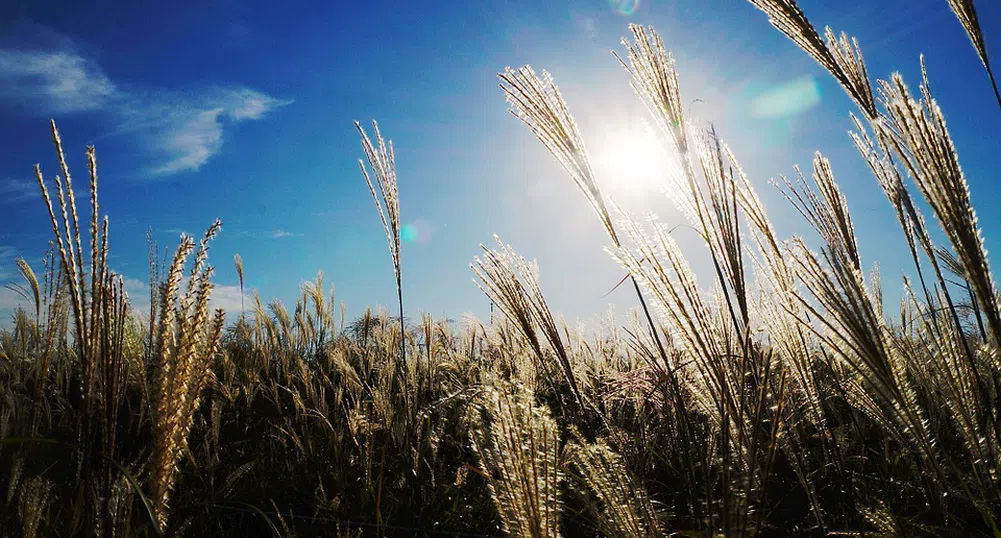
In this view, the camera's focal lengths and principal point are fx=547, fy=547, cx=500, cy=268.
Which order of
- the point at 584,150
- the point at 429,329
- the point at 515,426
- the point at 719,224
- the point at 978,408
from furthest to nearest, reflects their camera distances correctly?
the point at 429,329 → the point at 978,408 → the point at 584,150 → the point at 719,224 → the point at 515,426

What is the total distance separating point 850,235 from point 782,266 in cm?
56

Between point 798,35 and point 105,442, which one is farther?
point 798,35

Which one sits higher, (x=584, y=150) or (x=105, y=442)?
(x=584, y=150)

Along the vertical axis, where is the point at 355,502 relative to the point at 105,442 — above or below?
below

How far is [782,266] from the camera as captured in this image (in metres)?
1.55

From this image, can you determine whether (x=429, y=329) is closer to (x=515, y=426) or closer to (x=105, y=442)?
(x=105, y=442)

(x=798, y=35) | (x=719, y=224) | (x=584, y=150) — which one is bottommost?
(x=719, y=224)

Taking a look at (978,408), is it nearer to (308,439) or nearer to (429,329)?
(308,439)

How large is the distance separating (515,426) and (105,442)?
3.17ft

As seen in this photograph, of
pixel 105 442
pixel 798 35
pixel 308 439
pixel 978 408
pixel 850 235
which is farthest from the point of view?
pixel 308 439

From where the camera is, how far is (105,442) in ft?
3.81

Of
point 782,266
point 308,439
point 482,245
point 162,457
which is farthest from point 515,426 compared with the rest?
point 308,439

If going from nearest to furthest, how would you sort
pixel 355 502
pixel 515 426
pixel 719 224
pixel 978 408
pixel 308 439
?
pixel 515 426 < pixel 719 224 < pixel 978 408 < pixel 355 502 < pixel 308 439

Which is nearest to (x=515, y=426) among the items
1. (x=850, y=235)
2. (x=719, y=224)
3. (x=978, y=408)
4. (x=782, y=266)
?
(x=719, y=224)
